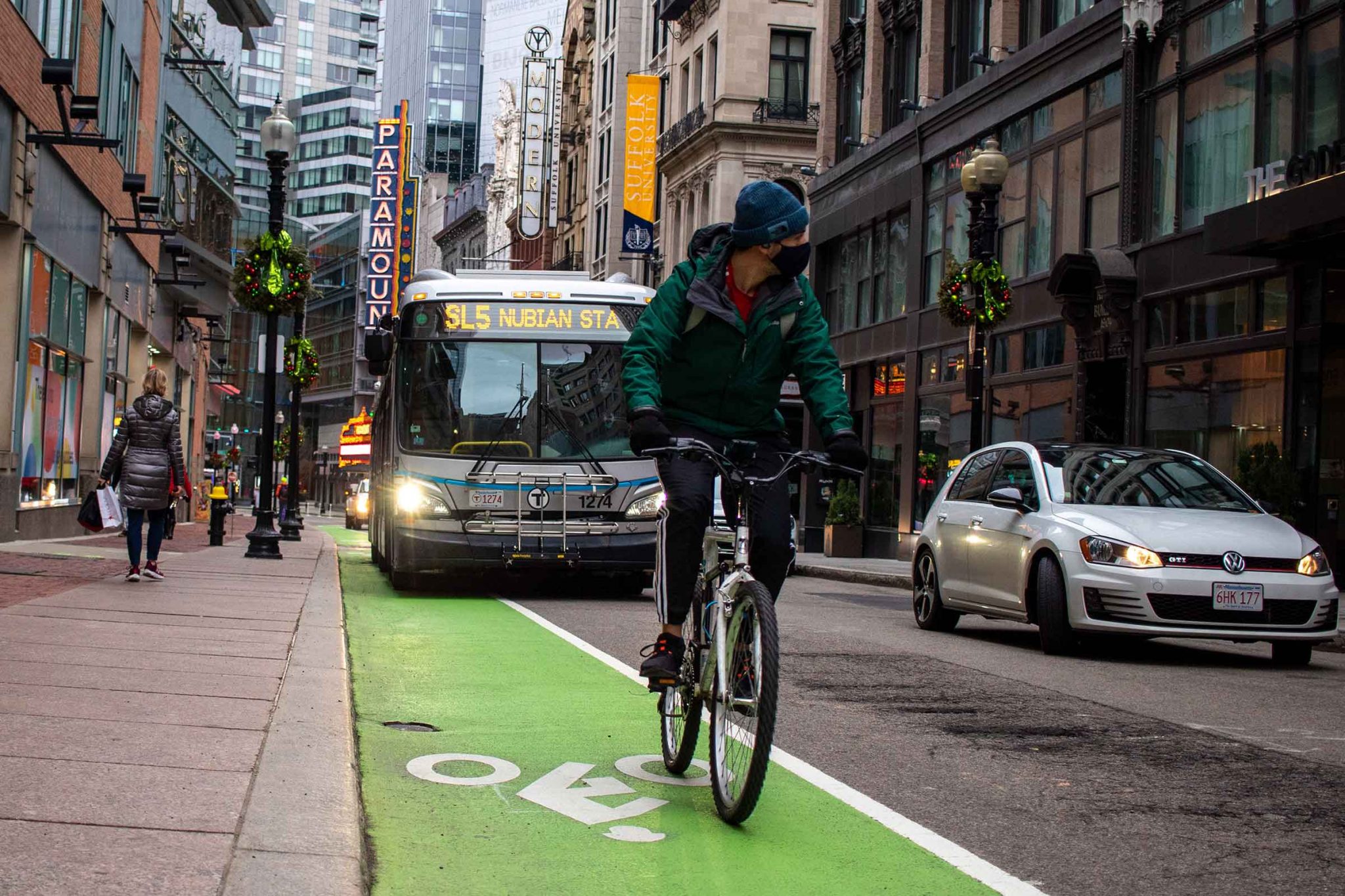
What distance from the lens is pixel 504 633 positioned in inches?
468

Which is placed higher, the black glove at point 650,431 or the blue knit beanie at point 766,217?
the blue knit beanie at point 766,217

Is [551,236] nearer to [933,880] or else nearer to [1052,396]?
[1052,396]

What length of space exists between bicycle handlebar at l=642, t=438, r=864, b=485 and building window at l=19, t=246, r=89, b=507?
16.7 m

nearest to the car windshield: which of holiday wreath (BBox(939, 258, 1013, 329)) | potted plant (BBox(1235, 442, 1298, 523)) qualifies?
potted plant (BBox(1235, 442, 1298, 523))

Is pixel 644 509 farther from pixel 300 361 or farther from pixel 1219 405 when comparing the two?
pixel 300 361

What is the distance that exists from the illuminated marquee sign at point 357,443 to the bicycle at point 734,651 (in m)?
73.9

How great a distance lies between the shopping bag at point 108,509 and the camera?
13.5 metres

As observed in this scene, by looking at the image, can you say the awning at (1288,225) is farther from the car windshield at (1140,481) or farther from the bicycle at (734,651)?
the bicycle at (734,651)

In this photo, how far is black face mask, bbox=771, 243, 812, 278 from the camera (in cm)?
546

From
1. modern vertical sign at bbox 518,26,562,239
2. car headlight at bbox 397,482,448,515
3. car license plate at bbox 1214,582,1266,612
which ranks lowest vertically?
car license plate at bbox 1214,582,1266,612

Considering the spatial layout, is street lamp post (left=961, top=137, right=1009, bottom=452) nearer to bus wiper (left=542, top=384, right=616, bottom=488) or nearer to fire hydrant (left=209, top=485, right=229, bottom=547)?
bus wiper (left=542, top=384, right=616, bottom=488)

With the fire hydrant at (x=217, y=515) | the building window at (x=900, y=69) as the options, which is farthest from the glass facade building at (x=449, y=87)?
the fire hydrant at (x=217, y=515)

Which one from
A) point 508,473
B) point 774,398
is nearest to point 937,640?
point 508,473

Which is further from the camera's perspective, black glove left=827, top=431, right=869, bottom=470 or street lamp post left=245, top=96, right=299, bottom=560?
street lamp post left=245, top=96, right=299, bottom=560
